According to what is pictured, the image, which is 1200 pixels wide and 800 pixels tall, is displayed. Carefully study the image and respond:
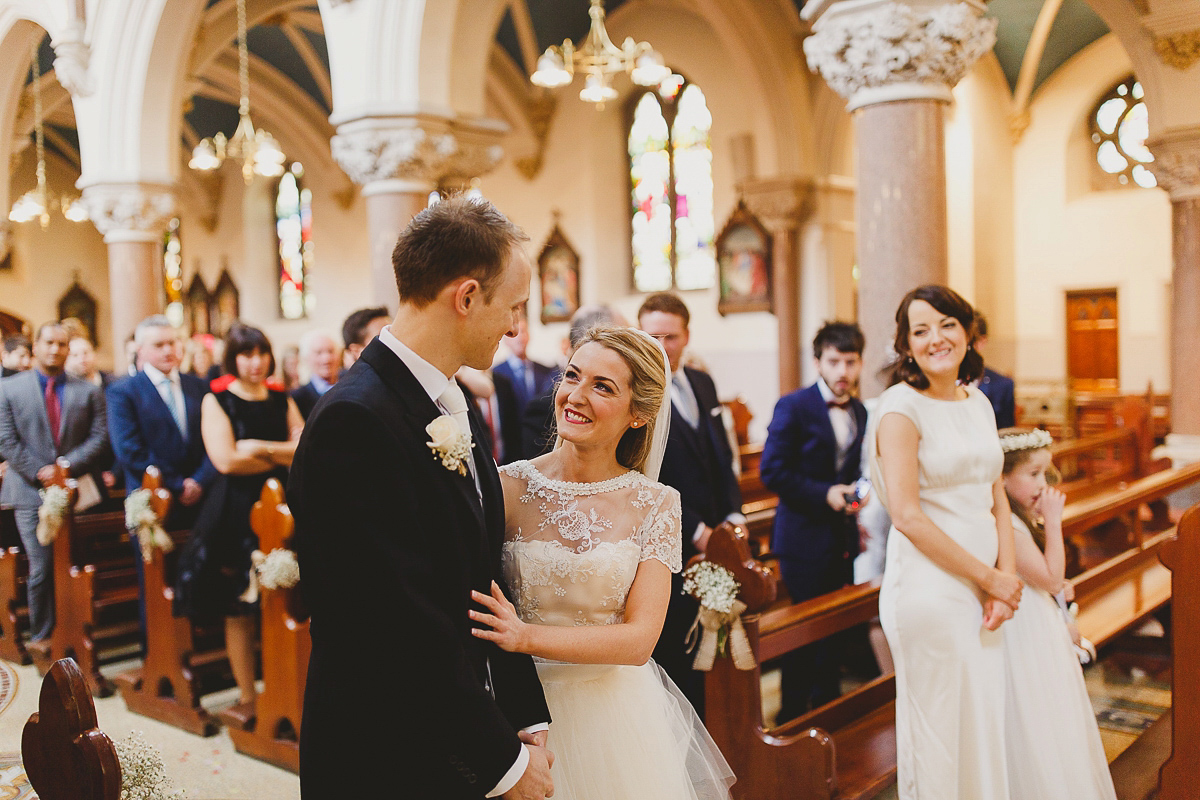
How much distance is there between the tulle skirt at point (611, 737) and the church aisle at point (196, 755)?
1970mm

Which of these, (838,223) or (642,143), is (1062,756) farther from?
(642,143)

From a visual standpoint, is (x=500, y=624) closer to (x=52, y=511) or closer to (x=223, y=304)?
(x=52, y=511)

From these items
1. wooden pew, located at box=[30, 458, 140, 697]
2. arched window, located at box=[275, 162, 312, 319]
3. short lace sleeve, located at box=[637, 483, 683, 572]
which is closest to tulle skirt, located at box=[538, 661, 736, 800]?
short lace sleeve, located at box=[637, 483, 683, 572]

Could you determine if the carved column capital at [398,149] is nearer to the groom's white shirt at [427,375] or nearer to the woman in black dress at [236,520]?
the woman in black dress at [236,520]

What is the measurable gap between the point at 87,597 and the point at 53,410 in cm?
131

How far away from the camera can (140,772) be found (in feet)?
6.75

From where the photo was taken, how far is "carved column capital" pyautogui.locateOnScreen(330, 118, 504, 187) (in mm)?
6477

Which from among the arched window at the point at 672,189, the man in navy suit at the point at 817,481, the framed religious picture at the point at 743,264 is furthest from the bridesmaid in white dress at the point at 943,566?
the arched window at the point at 672,189

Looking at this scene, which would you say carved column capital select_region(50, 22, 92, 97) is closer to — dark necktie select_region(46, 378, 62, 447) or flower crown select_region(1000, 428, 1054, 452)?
dark necktie select_region(46, 378, 62, 447)

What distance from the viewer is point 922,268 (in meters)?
4.55

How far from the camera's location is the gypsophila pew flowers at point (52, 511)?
5250 millimetres

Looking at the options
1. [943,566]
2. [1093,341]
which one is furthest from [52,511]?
[1093,341]

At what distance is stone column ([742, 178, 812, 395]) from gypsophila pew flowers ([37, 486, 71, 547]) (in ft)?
27.0

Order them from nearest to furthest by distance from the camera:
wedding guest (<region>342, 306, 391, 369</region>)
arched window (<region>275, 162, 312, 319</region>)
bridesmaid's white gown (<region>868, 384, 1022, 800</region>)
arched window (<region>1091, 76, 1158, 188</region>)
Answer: bridesmaid's white gown (<region>868, 384, 1022, 800</region>) → wedding guest (<region>342, 306, 391, 369</region>) → arched window (<region>1091, 76, 1158, 188</region>) → arched window (<region>275, 162, 312, 319</region>)
